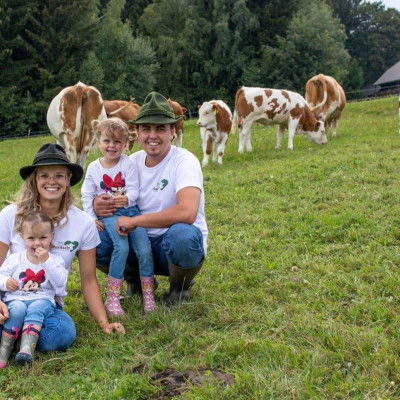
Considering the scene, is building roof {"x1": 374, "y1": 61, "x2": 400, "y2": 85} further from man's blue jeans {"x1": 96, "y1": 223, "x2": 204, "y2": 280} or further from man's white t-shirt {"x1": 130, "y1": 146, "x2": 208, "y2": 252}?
man's blue jeans {"x1": 96, "y1": 223, "x2": 204, "y2": 280}

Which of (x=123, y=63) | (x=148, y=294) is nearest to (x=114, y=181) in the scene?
(x=148, y=294)

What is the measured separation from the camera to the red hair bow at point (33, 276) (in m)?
3.56

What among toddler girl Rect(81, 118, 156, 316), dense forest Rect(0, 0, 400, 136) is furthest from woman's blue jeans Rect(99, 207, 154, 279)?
dense forest Rect(0, 0, 400, 136)

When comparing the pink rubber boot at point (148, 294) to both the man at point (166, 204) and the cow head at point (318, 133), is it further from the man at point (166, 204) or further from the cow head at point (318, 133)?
the cow head at point (318, 133)

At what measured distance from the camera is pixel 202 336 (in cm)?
360

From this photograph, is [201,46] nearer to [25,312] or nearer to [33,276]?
[33,276]

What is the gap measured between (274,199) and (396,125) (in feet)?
31.0

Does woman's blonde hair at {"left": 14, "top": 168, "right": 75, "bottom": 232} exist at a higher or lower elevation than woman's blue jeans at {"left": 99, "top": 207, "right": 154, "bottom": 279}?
higher

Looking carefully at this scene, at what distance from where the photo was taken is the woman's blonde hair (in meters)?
3.64

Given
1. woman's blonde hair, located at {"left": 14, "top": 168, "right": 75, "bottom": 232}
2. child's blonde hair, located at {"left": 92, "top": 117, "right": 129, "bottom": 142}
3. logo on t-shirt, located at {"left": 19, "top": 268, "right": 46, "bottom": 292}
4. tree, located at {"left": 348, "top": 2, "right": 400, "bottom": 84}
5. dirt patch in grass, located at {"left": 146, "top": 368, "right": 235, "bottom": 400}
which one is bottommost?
dirt patch in grass, located at {"left": 146, "top": 368, "right": 235, "bottom": 400}

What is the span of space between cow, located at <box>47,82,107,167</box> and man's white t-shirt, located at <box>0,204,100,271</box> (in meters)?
6.94

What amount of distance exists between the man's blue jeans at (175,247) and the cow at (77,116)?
264 inches

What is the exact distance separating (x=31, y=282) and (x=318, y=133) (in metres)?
11.3

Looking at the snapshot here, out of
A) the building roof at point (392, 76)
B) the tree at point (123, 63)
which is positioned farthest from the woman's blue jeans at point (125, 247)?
the building roof at point (392, 76)
